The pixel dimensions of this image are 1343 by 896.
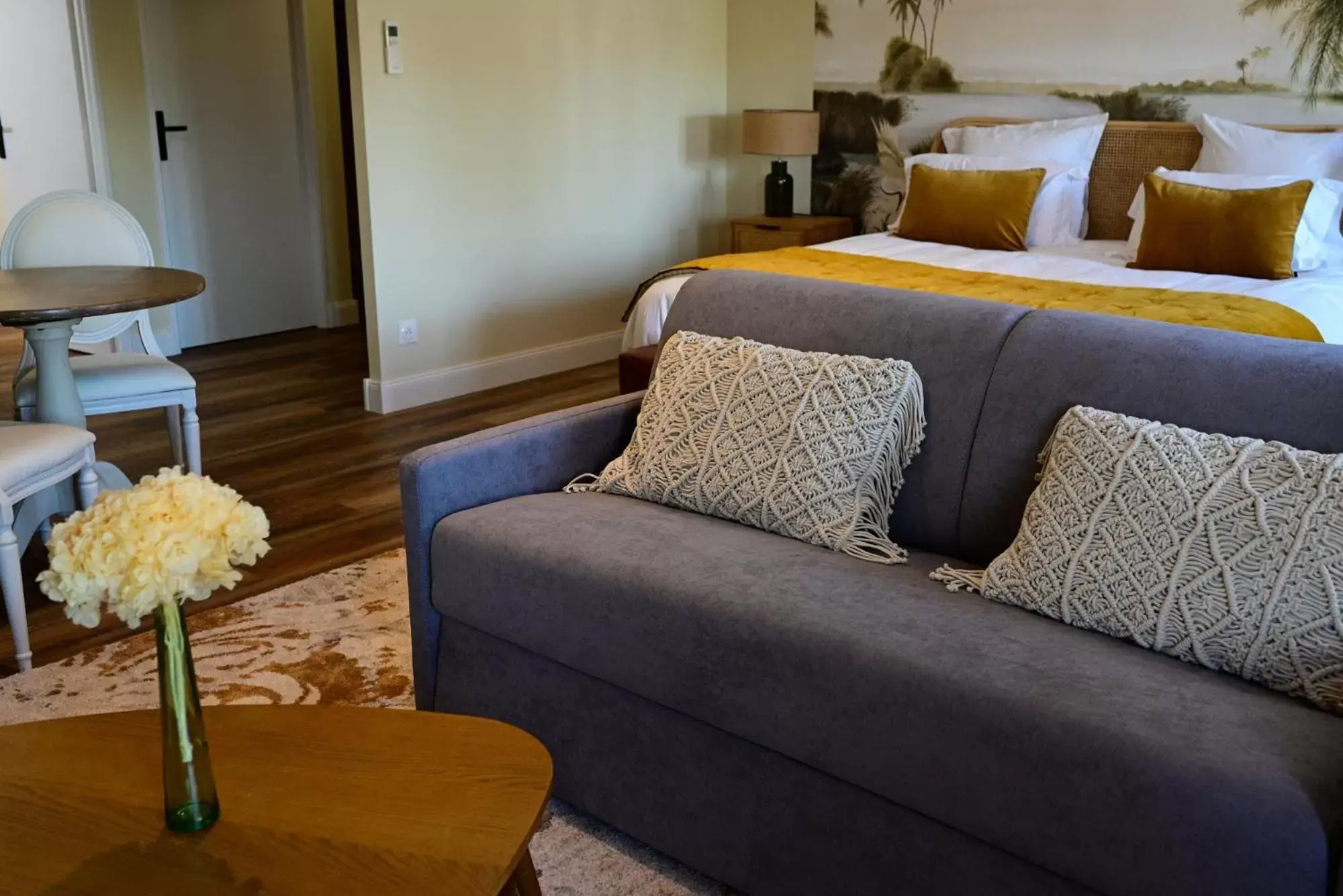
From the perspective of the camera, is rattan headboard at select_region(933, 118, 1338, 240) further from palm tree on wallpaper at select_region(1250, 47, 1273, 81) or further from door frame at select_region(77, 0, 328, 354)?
door frame at select_region(77, 0, 328, 354)

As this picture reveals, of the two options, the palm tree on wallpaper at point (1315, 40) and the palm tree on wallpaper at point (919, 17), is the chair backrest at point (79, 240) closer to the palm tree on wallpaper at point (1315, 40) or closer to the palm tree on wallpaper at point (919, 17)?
the palm tree on wallpaper at point (919, 17)

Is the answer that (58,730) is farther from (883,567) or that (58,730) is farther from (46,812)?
(883,567)

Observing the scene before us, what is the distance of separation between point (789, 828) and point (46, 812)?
3.32 ft

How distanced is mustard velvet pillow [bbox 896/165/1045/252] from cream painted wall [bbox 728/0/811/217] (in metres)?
1.28

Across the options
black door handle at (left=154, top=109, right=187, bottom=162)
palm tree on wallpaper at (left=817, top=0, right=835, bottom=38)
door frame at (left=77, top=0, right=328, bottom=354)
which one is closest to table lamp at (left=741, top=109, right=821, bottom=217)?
palm tree on wallpaper at (left=817, top=0, right=835, bottom=38)

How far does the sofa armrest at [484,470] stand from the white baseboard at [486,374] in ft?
7.90

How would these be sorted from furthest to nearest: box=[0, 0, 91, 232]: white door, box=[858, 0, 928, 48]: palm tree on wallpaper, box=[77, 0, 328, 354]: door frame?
1. box=[0, 0, 91, 232]: white door
2. box=[858, 0, 928, 48]: palm tree on wallpaper
3. box=[77, 0, 328, 354]: door frame

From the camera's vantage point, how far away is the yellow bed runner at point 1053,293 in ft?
10.5

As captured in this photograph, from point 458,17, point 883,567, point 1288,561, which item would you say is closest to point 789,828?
point 883,567

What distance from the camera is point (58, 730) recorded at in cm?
164

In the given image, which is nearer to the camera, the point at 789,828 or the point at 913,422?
the point at 789,828

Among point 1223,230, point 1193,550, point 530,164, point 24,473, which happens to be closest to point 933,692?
point 1193,550

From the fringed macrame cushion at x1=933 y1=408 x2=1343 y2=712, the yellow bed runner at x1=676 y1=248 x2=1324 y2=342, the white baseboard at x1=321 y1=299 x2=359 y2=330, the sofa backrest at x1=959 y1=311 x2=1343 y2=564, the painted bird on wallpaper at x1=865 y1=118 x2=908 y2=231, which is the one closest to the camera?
the fringed macrame cushion at x1=933 y1=408 x2=1343 y2=712

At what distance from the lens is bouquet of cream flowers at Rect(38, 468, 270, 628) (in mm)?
1256
